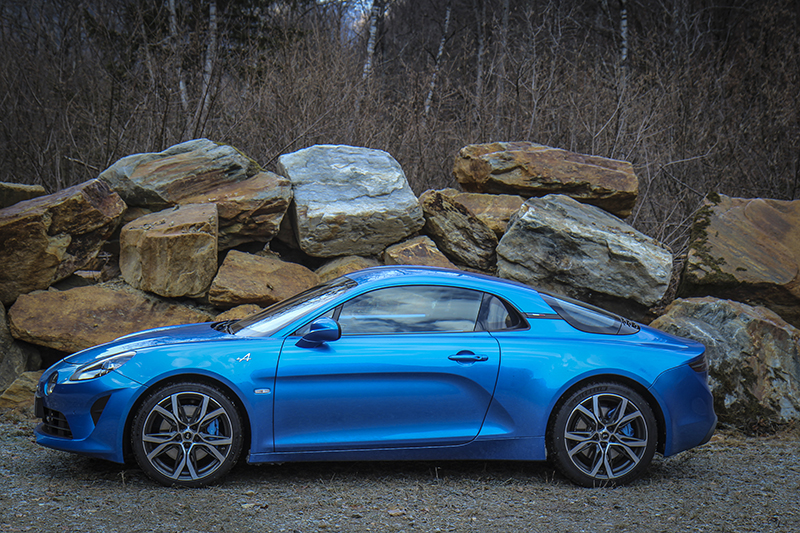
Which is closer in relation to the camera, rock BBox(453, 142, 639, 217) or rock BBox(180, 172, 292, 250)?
rock BBox(180, 172, 292, 250)

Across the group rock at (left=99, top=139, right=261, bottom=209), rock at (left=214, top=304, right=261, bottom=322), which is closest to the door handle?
rock at (left=214, top=304, right=261, bottom=322)

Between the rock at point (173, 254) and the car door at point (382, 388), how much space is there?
324 cm

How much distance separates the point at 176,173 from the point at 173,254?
4.85ft

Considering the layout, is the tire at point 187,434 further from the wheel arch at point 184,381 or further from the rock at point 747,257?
the rock at point 747,257

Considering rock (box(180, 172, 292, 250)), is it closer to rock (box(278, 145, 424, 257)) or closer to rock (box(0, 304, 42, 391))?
rock (box(278, 145, 424, 257))

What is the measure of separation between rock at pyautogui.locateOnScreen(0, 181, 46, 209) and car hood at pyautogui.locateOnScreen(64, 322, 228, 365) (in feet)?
12.8

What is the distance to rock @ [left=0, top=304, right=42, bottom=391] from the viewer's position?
21.8ft

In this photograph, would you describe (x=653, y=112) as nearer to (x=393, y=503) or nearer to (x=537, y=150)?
(x=537, y=150)

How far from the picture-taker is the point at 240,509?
3863 millimetres

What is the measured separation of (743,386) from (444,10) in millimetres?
21348

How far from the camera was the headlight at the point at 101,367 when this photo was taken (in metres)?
4.14

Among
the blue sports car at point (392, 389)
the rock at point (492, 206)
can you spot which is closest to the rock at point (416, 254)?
the rock at point (492, 206)

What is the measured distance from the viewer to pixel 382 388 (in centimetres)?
423

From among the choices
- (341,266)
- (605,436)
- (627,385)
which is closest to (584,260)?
(341,266)
